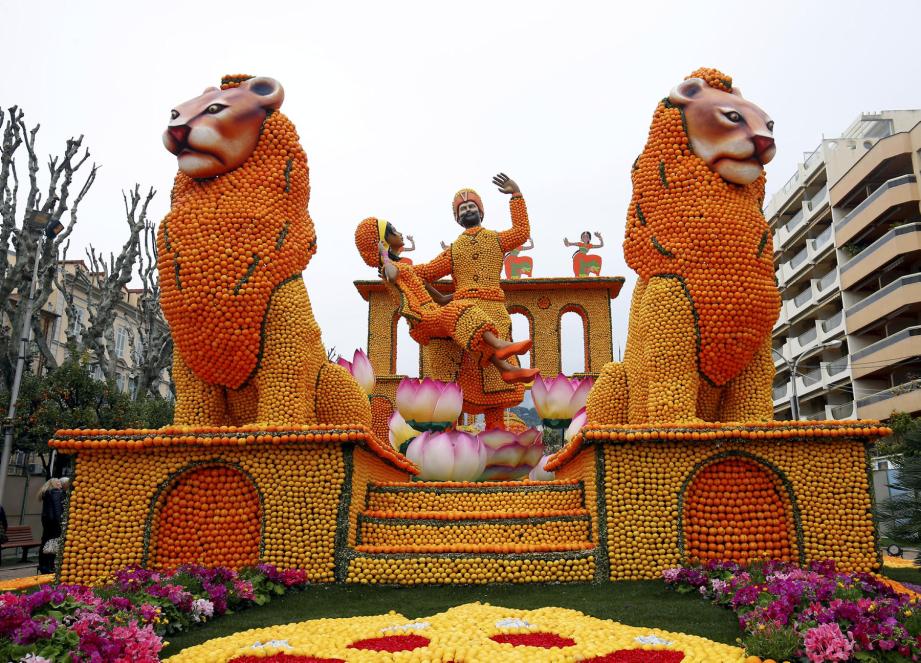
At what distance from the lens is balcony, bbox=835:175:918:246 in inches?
968

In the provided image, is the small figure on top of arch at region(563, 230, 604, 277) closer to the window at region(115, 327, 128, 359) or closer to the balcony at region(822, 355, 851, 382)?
the balcony at region(822, 355, 851, 382)

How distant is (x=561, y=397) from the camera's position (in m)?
9.98

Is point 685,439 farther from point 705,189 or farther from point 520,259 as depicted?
point 520,259

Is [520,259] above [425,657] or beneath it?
above

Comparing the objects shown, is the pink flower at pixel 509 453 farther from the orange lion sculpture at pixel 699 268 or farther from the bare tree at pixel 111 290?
the bare tree at pixel 111 290

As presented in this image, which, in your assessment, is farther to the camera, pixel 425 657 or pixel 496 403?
pixel 496 403

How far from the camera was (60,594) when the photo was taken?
4.10 metres

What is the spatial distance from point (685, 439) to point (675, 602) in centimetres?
144

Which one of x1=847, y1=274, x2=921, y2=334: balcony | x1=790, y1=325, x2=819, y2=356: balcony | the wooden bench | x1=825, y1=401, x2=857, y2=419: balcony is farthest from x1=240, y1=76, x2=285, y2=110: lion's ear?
x1=790, y1=325, x2=819, y2=356: balcony

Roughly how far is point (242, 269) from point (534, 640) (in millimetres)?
4165

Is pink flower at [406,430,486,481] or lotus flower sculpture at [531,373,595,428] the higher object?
lotus flower sculpture at [531,373,595,428]

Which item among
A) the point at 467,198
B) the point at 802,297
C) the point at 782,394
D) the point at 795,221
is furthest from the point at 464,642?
the point at 782,394

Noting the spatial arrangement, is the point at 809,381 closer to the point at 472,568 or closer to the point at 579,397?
the point at 579,397

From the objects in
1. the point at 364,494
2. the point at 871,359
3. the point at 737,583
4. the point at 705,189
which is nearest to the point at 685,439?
the point at 737,583
